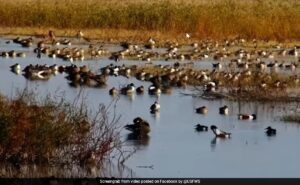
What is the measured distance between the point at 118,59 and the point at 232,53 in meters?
3.99

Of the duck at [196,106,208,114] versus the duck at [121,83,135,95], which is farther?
the duck at [121,83,135,95]

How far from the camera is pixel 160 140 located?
50.9 feet

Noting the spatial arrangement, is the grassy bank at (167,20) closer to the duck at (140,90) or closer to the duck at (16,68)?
the duck at (16,68)

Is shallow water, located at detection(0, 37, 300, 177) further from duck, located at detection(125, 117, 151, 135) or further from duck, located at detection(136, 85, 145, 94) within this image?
duck, located at detection(136, 85, 145, 94)

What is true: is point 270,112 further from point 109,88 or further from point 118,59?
point 118,59

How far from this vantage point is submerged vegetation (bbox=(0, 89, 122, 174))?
12.5 meters

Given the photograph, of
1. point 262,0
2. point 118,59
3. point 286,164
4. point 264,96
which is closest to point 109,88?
point 264,96

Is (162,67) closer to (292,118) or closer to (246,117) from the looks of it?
(246,117)

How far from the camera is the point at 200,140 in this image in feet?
51.7

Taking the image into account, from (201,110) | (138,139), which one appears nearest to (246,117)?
(201,110)

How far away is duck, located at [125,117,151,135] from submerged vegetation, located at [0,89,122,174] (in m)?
2.29

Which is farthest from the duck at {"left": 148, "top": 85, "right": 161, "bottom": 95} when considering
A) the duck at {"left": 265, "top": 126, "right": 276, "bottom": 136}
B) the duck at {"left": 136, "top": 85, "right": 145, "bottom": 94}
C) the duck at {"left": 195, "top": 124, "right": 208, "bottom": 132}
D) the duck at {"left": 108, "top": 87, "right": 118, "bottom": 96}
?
the duck at {"left": 265, "top": 126, "right": 276, "bottom": 136}

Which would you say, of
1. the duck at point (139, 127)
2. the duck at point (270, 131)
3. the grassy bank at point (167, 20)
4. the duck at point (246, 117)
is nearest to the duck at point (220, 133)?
the duck at point (270, 131)

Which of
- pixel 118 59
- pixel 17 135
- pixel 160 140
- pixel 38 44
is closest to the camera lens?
pixel 17 135
